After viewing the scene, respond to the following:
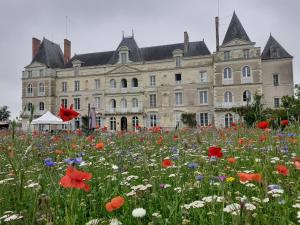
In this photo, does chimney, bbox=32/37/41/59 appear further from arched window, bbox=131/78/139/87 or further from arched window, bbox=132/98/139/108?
arched window, bbox=132/98/139/108

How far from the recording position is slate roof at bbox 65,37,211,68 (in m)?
37.9

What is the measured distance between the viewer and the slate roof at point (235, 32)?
114 ft

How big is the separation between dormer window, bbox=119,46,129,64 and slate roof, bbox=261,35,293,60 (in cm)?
1683

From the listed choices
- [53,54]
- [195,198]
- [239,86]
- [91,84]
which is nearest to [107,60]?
[91,84]

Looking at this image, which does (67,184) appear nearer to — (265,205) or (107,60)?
(265,205)

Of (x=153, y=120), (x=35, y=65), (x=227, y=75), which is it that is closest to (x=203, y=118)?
(x=227, y=75)

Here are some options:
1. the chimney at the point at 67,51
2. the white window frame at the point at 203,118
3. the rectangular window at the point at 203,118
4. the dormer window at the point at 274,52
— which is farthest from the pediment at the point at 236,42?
the chimney at the point at 67,51

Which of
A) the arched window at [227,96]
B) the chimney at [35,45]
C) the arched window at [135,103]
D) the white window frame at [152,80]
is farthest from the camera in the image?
the chimney at [35,45]

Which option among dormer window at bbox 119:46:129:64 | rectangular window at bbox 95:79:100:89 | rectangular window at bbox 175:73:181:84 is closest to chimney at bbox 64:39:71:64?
rectangular window at bbox 95:79:100:89

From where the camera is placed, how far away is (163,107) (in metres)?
37.6

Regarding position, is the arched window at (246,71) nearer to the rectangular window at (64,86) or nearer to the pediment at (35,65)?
the rectangular window at (64,86)

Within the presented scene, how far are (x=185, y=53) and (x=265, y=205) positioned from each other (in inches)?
1446

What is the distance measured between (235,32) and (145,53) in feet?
38.8

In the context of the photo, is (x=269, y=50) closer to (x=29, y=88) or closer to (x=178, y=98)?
(x=178, y=98)
